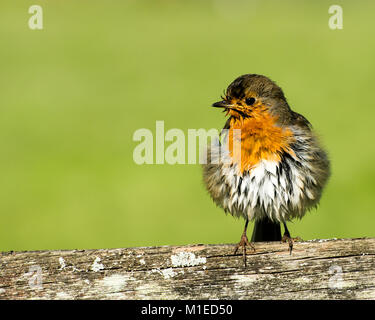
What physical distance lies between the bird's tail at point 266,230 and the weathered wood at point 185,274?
1.22m

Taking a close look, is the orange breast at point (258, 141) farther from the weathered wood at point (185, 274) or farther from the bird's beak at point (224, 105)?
the weathered wood at point (185, 274)

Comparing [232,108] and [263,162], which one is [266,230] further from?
[232,108]

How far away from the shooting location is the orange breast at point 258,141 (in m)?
3.90

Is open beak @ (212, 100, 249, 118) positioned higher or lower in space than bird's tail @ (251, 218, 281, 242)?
higher

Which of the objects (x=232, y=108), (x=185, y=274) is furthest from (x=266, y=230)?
(x=185, y=274)

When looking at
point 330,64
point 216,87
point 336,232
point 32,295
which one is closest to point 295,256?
point 32,295

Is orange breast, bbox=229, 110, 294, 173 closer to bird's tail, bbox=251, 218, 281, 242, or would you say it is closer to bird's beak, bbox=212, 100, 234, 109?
bird's beak, bbox=212, 100, 234, 109

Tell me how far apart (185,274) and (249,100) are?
1.56 meters

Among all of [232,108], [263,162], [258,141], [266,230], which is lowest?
[266,230]

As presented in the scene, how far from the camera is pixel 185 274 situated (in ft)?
9.09

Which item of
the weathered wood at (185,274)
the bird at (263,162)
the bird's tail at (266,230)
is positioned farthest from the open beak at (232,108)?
the weathered wood at (185,274)

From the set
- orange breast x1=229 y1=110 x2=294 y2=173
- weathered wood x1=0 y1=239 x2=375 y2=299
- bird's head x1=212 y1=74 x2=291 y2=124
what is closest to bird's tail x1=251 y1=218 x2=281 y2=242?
orange breast x1=229 y1=110 x2=294 y2=173

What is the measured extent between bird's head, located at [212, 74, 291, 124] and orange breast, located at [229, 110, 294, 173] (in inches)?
2.2

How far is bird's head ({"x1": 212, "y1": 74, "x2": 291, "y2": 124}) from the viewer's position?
4055mm
